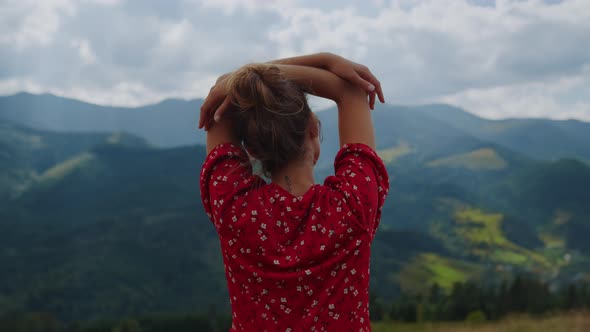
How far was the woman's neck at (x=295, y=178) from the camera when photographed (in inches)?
63.1

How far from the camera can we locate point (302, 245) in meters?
1.51

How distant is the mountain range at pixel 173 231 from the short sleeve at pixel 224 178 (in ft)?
178

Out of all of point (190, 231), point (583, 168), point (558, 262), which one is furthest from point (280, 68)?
point (583, 168)

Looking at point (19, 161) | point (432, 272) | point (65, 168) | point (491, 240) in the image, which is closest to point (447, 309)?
point (432, 272)

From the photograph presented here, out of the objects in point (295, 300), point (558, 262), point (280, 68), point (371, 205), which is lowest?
point (558, 262)

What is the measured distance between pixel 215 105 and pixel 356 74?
18.1 inches

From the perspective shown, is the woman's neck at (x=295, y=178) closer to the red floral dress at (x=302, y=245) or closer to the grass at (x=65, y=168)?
the red floral dress at (x=302, y=245)

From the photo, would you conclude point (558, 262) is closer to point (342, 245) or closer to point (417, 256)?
point (417, 256)

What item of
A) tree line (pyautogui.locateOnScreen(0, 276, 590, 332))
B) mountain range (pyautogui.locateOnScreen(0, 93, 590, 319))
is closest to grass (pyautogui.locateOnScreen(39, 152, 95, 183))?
mountain range (pyautogui.locateOnScreen(0, 93, 590, 319))

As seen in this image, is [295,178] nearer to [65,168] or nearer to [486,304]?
[486,304]

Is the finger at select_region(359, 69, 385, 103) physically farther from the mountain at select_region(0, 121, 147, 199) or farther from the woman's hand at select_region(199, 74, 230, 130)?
the mountain at select_region(0, 121, 147, 199)

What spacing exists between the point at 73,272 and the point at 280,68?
348ft

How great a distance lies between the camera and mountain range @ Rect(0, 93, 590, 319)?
91750mm

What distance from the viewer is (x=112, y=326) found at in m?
58.3
